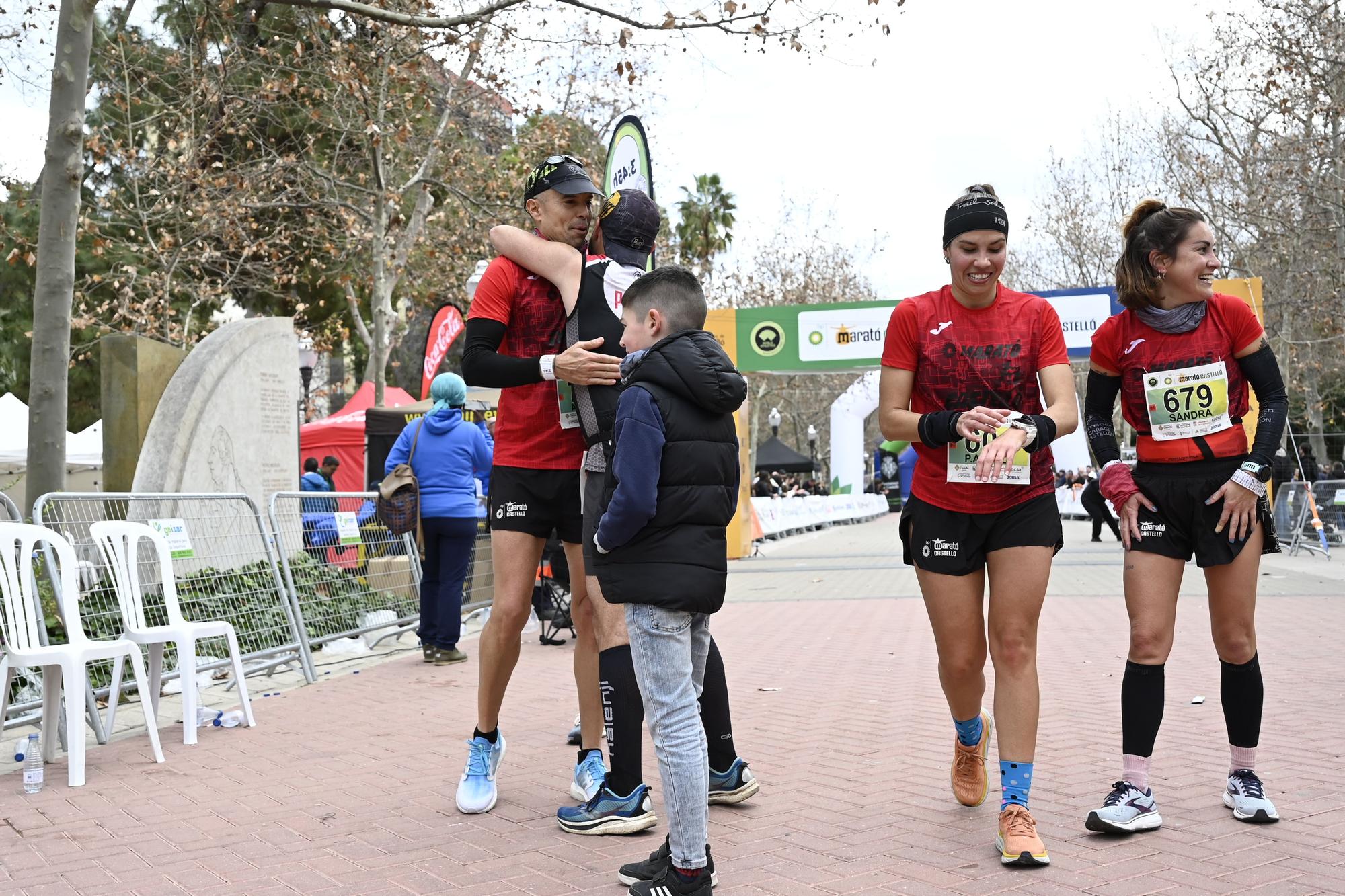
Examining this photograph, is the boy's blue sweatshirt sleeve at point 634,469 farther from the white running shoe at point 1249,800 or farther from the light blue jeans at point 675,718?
the white running shoe at point 1249,800

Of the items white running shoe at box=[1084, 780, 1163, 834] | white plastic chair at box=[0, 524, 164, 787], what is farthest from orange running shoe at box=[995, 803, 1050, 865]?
white plastic chair at box=[0, 524, 164, 787]

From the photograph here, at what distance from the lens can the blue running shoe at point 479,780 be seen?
4402mm

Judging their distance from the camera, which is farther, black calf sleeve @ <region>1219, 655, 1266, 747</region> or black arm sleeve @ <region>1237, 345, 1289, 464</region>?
black calf sleeve @ <region>1219, 655, 1266, 747</region>

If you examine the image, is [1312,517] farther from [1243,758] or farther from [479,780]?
[479,780]

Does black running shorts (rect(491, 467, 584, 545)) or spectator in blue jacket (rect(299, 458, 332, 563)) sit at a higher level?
black running shorts (rect(491, 467, 584, 545))

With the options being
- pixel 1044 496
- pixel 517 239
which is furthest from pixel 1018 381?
pixel 517 239

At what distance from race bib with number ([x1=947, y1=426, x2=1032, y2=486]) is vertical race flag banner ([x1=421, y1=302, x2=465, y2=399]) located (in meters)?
13.2

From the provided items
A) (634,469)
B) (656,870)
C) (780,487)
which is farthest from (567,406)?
(780,487)

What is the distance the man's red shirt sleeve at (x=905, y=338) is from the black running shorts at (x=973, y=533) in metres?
0.46

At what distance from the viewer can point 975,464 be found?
379cm

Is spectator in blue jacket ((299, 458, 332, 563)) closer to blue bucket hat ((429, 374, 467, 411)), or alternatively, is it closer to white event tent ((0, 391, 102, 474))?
blue bucket hat ((429, 374, 467, 411))

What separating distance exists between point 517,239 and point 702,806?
205 centimetres

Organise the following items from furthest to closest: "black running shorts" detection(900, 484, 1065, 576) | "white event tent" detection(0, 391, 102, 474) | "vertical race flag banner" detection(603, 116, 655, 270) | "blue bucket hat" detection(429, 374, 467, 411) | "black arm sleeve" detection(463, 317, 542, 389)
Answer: "white event tent" detection(0, 391, 102, 474) < "blue bucket hat" detection(429, 374, 467, 411) < "vertical race flag banner" detection(603, 116, 655, 270) < "black arm sleeve" detection(463, 317, 542, 389) < "black running shorts" detection(900, 484, 1065, 576)

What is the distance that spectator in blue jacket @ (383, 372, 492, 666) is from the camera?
8836mm
